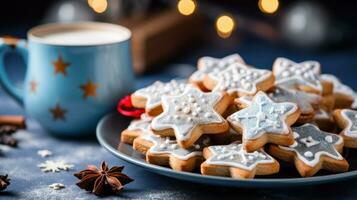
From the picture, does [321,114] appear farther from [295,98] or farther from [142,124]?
[142,124]

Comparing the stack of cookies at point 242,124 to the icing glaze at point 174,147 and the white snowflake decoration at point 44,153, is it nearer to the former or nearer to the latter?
the icing glaze at point 174,147

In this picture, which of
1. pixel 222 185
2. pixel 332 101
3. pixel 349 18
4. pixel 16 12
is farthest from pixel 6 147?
pixel 349 18

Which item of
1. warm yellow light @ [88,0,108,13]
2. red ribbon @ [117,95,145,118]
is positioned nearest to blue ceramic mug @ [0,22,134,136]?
red ribbon @ [117,95,145,118]

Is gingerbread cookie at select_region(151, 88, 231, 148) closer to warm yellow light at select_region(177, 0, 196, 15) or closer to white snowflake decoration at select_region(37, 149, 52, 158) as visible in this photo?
white snowflake decoration at select_region(37, 149, 52, 158)

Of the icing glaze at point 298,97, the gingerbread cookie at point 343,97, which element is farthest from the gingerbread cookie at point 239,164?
the gingerbread cookie at point 343,97

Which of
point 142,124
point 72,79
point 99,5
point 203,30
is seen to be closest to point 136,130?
point 142,124
